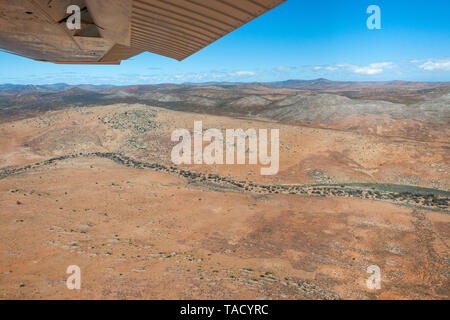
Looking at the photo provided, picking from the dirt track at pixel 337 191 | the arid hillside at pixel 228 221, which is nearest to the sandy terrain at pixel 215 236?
the arid hillside at pixel 228 221

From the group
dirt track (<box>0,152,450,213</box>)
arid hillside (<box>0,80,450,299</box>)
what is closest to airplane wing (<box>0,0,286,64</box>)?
arid hillside (<box>0,80,450,299</box>)

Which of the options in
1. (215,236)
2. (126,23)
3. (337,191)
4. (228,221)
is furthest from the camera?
(337,191)

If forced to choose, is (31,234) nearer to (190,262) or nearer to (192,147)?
(190,262)

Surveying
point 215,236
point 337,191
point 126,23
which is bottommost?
point 215,236

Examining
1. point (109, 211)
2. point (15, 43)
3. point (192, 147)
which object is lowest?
point (109, 211)

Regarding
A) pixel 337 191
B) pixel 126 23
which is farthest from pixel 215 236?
pixel 337 191

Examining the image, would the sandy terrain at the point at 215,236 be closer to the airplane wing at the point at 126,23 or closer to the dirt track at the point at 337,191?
the dirt track at the point at 337,191

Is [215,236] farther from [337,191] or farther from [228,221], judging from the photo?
[337,191]

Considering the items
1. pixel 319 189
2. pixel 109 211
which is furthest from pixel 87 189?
pixel 319 189
